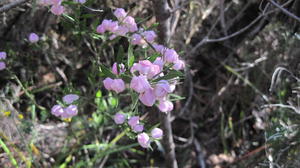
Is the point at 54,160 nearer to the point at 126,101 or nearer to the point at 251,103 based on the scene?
the point at 126,101

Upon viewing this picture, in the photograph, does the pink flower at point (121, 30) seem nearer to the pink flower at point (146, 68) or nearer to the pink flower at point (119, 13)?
the pink flower at point (119, 13)

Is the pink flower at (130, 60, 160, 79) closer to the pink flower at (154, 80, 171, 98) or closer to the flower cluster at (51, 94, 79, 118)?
the pink flower at (154, 80, 171, 98)

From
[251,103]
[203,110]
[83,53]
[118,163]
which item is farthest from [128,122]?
[251,103]

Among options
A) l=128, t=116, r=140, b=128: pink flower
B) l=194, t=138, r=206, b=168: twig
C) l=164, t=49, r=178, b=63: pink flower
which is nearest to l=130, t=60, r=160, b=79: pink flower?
l=164, t=49, r=178, b=63: pink flower

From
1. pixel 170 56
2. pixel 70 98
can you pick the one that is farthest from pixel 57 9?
pixel 170 56

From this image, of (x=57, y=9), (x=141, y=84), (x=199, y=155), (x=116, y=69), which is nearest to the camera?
(x=141, y=84)

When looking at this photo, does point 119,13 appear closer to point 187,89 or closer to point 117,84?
point 117,84

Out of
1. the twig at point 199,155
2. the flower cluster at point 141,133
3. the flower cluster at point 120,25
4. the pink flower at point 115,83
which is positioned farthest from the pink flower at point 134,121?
the twig at point 199,155
